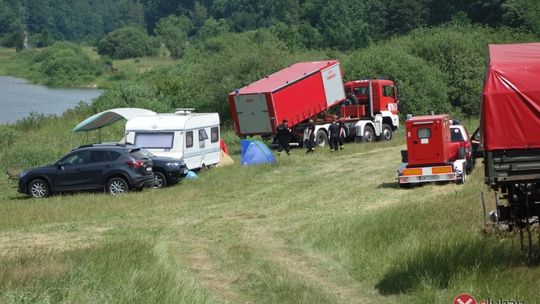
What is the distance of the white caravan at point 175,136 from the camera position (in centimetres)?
2970

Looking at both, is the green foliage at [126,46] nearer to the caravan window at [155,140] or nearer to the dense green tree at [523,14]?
the dense green tree at [523,14]

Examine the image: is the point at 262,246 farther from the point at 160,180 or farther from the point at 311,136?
the point at 311,136

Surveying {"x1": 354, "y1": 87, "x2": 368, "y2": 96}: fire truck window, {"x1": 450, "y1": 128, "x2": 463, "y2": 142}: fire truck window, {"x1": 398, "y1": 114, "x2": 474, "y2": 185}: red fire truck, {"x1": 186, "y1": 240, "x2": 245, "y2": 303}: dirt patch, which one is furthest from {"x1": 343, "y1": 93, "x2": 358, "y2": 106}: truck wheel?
{"x1": 186, "y1": 240, "x2": 245, "y2": 303}: dirt patch

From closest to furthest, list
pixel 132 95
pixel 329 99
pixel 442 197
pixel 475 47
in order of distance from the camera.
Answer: pixel 442 197
pixel 329 99
pixel 132 95
pixel 475 47

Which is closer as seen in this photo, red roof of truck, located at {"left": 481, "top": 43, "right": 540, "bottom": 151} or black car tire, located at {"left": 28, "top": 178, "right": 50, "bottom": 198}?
red roof of truck, located at {"left": 481, "top": 43, "right": 540, "bottom": 151}

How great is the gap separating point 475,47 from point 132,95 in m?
20.8

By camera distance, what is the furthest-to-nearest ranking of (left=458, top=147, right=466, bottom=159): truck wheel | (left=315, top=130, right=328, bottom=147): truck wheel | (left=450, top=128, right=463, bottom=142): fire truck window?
(left=315, top=130, right=328, bottom=147): truck wheel
(left=450, top=128, right=463, bottom=142): fire truck window
(left=458, top=147, right=466, bottom=159): truck wheel

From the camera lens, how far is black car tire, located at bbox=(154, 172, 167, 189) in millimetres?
27359

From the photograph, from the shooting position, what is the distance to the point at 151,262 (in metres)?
14.3

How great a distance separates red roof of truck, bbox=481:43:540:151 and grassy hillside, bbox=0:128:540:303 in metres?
1.80

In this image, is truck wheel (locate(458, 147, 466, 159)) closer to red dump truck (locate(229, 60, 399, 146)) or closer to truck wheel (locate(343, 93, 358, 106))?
red dump truck (locate(229, 60, 399, 146))

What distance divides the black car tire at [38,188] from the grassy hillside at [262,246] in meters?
0.68

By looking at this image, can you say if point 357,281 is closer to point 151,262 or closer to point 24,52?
point 151,262

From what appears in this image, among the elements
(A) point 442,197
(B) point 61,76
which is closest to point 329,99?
(A) point 442,197
